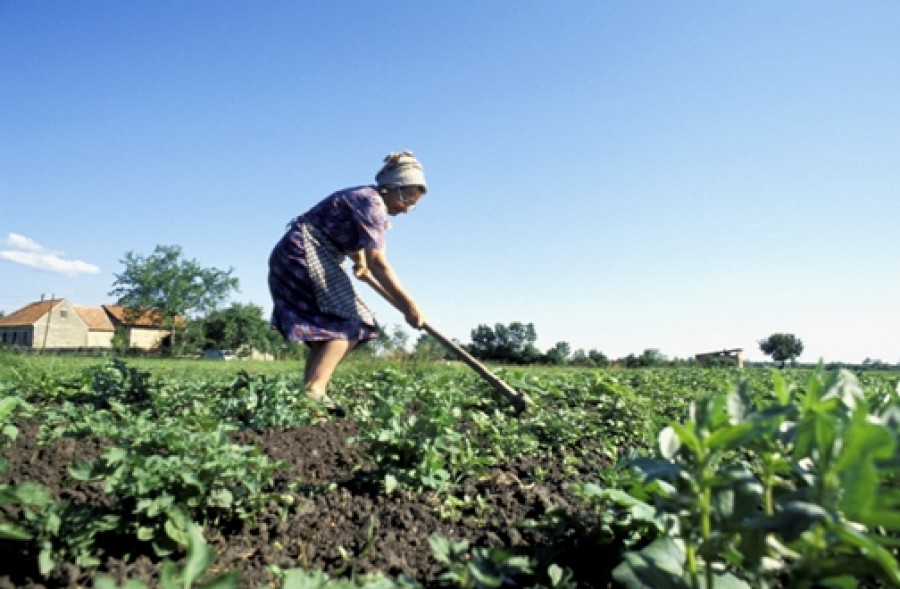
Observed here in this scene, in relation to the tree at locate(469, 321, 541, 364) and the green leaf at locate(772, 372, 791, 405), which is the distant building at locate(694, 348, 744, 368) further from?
the tree at locate(469, 321, 541, 364)

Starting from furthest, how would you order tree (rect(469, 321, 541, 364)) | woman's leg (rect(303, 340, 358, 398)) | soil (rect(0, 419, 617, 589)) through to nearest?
tree (rect(469, 321, 541, 364)) < woman's leg (rect(303, 340, 358, 398)) < soil (rect(0, 419, 617, 589))

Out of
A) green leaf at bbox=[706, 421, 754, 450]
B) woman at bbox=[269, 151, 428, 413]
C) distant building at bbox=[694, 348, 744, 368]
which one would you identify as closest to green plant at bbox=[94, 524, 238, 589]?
green leaf at bbox=[706, 421, 754, 450]

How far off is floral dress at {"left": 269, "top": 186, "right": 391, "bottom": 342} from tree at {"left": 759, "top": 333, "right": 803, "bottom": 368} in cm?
8522

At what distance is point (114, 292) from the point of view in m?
56.1

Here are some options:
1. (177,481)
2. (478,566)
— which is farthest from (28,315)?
(478,566)

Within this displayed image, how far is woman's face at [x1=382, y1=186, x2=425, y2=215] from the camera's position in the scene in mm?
4320

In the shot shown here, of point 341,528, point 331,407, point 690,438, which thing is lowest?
point 341,528

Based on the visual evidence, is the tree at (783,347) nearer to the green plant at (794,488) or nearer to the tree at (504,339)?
the tree at (504,339)

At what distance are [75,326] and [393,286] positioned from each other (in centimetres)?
6826

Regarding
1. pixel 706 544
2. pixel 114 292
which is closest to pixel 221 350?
Result: pixel 114 292

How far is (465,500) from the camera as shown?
6.79 feet

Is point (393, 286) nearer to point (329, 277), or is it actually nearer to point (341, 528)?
point (329, 277)

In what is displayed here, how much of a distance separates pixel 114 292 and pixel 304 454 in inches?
2426

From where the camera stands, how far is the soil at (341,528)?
1.52 meters
